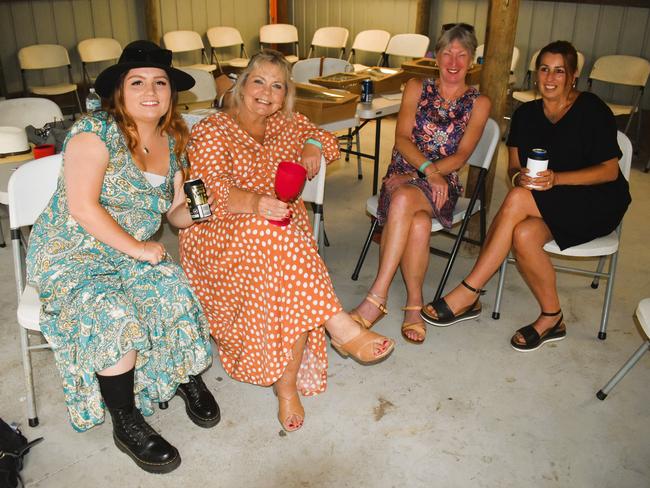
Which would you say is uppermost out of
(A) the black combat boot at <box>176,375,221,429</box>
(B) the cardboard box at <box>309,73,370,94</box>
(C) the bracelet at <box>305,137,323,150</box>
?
(B) the cardboard box at <box>309,73,370,94</box>

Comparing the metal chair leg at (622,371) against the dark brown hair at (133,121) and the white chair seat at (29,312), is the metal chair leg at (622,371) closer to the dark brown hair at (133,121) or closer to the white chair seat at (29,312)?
the dark brown hair at (133,121)

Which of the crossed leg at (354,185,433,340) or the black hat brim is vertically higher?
the black hat brim

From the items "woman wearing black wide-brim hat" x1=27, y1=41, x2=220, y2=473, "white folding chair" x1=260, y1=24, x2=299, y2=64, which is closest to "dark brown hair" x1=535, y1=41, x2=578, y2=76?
"woman wearing black wide-brim hat" x1=27, y1=41, x2=220, y2=473

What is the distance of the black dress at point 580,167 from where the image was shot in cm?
273

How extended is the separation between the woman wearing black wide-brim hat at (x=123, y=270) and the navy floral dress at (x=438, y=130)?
118cm

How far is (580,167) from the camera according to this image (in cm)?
286

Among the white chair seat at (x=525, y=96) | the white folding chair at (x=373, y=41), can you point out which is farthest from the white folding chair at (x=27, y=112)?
the white folding chair at (x=373, y=41)

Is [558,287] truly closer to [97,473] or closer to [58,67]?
[97,473]

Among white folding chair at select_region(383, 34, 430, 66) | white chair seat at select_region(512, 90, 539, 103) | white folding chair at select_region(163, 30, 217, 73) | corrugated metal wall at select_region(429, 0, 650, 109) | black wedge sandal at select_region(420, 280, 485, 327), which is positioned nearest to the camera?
black wedge sandal at select_region(420, 280, 485, 327)

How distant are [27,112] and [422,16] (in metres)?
5.07

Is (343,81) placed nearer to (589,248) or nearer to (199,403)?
(589,248)

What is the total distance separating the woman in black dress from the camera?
2748mm

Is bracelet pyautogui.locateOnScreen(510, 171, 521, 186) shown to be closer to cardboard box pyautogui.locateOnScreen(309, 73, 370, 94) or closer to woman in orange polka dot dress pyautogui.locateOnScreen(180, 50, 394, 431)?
woman in orange polka dot dress pyautogui.locateOnScreen(180, 50, 394, 431)

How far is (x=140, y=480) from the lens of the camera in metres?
2.11
